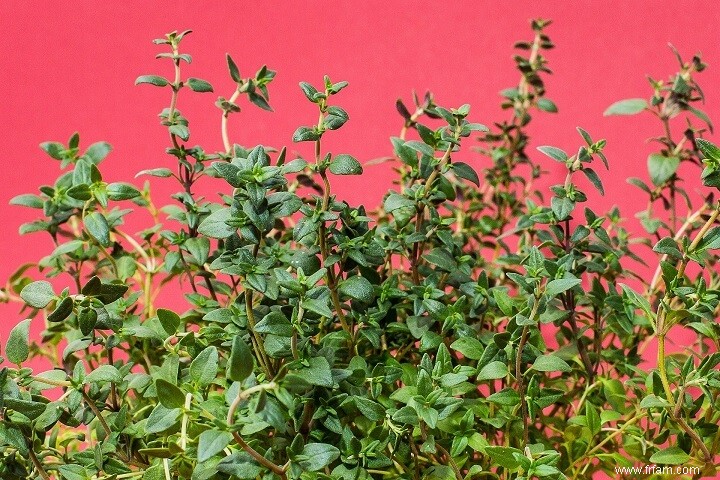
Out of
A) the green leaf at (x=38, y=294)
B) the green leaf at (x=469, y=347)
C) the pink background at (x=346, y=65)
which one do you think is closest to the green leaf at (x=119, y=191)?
the green leaf at (x=38, y=294)

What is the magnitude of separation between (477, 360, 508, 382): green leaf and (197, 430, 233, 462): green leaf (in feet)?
0.81

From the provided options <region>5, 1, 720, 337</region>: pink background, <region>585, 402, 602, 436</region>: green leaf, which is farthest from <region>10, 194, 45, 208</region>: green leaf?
<region>5, 1, 720, 337</region>: pink background

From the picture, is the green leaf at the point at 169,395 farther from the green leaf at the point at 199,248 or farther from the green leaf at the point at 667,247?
the green leaf at the point at 667,247

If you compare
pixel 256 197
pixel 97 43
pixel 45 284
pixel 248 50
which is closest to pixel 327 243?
pixel 256 197

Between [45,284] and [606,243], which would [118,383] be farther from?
[606,243]

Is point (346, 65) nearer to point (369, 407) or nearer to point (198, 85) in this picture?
point (198, 85)

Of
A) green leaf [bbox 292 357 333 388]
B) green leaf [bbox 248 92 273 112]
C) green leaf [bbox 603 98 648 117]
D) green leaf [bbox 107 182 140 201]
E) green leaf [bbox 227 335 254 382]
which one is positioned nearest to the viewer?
green leaf [bbox 227 335 254 382]

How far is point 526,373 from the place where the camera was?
72 centimetres

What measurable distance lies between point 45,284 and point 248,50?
3.32ft

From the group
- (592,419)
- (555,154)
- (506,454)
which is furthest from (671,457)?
(555,154)

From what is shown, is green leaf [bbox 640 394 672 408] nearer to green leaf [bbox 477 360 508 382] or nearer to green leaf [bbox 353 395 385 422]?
green leaf [bbox 477 360 508 382]

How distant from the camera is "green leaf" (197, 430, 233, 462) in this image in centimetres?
50

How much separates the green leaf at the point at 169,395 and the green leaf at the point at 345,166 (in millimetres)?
216

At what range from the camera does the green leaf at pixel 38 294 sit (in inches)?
24.3
